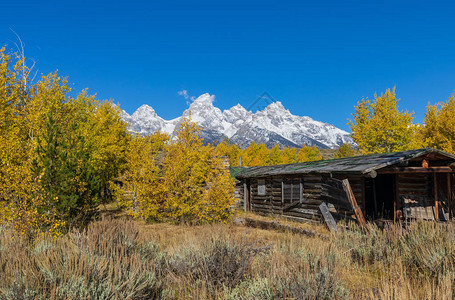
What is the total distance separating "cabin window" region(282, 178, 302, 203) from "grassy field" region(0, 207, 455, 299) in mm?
8508

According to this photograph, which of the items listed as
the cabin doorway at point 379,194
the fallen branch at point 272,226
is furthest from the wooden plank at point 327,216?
the cabin doorway at point 379,194

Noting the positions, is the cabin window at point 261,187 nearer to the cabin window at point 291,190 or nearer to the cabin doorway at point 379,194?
the cabin window at point 291,190

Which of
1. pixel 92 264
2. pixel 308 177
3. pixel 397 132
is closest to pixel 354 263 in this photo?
pixel 92 264

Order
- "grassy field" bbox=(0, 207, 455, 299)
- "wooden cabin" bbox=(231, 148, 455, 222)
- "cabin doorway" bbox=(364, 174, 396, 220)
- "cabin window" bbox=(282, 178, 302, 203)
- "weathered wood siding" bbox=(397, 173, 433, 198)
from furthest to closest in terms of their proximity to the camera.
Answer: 1. "cabin doorway" bbox=(364, 174, 396, 220)
2. "cabin window" bbox=(282, 178, 302, 203)
3. "weathered wood siding" bbox=(397, 173, 433, 198)
4. "wooden cabin" bbox=(231, 148, 455, 222)
5. "grassy field" bbox=(0, 207, 455, 299)

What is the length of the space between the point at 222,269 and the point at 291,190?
12.2 m

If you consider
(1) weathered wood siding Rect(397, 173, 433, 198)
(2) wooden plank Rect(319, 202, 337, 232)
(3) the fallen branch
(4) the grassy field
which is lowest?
(3) the fallen branch

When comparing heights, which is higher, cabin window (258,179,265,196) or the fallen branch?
cabin window (258,179,265,196)

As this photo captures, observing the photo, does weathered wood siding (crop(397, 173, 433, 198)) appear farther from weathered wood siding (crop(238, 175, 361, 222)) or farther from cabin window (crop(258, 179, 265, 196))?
cabin window (crop(258, 179, 265, 196))

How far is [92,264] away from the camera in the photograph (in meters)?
3.53

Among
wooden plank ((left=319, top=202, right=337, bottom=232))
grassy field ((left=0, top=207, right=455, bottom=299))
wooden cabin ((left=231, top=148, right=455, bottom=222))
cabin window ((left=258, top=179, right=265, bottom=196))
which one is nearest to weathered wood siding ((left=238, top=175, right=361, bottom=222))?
wooden cabin ((left=231, top=148, right=455, bottom=222))

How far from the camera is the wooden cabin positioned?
37.0 feet

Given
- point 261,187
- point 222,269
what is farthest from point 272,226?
point 222,269

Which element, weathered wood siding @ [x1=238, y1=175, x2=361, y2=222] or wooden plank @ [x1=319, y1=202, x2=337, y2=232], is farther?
weathered wood siding @ [x1=238, y1=175, x2=361, y2=222]

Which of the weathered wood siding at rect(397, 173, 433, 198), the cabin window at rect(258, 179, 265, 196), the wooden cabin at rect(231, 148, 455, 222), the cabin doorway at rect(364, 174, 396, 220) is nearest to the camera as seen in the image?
the wooden cabin at rect(231, 148, 455, 222)
